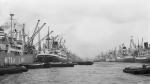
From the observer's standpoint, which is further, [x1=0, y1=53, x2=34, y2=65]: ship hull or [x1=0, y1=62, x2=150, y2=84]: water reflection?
[x1=0, y1=53, x2=34, y2=65]: ship hull

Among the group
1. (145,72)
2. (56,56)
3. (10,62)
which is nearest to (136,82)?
(145,72)

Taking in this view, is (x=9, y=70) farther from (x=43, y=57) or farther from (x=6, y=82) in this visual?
(x=43, y=57)

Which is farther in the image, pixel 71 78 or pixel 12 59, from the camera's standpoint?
pixel 12 59

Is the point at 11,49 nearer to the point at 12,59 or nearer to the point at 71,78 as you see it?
the point at 12,59

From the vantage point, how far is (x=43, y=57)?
454 feet

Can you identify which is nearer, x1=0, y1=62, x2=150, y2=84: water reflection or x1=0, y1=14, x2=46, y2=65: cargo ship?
x1=0, y1=62, x2=150, y2=84: water reflection

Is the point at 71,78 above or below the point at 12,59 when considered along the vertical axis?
below

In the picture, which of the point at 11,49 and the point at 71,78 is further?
the point at 11,49

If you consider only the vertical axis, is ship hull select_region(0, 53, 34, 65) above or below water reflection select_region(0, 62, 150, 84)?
above

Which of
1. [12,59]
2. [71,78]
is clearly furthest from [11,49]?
[71,78]

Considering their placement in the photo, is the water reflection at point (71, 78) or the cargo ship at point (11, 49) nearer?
the water reflection at point (71, 78)

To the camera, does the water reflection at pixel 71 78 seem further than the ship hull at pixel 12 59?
No

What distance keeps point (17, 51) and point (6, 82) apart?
63.2m

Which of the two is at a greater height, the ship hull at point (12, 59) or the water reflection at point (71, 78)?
the ship hull at point (12, 59)
